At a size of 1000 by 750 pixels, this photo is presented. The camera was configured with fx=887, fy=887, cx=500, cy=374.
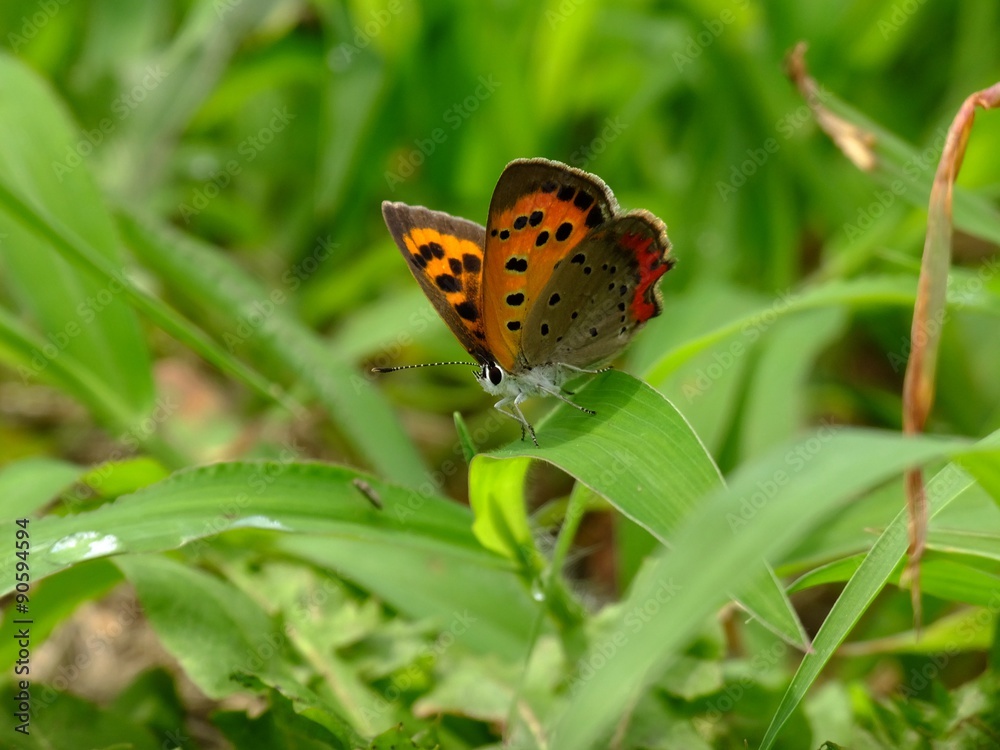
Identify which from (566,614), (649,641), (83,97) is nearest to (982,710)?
(566,614)

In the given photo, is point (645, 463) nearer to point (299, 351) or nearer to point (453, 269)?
point (453, 269)

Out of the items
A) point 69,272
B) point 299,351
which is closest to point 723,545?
point 299,351

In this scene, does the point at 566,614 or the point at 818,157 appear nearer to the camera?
the point at 566,614

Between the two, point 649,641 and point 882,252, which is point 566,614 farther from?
point 882,252

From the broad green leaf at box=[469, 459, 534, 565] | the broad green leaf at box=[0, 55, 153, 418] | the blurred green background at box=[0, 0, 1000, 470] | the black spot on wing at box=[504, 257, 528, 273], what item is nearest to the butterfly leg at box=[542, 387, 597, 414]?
the broad green leaf at box=[469, 459, 534, 565]

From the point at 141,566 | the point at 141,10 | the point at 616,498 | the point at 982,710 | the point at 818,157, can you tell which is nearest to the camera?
the point at 616,498

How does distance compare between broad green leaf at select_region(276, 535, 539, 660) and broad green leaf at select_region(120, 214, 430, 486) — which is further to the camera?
broad green leaf at select_region(120, 214, 430, 486)

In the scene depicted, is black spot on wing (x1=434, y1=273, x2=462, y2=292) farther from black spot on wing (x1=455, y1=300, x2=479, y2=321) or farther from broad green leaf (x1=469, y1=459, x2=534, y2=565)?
broad green leaf (x1=469, y1=459, x2=534, y2=565)
